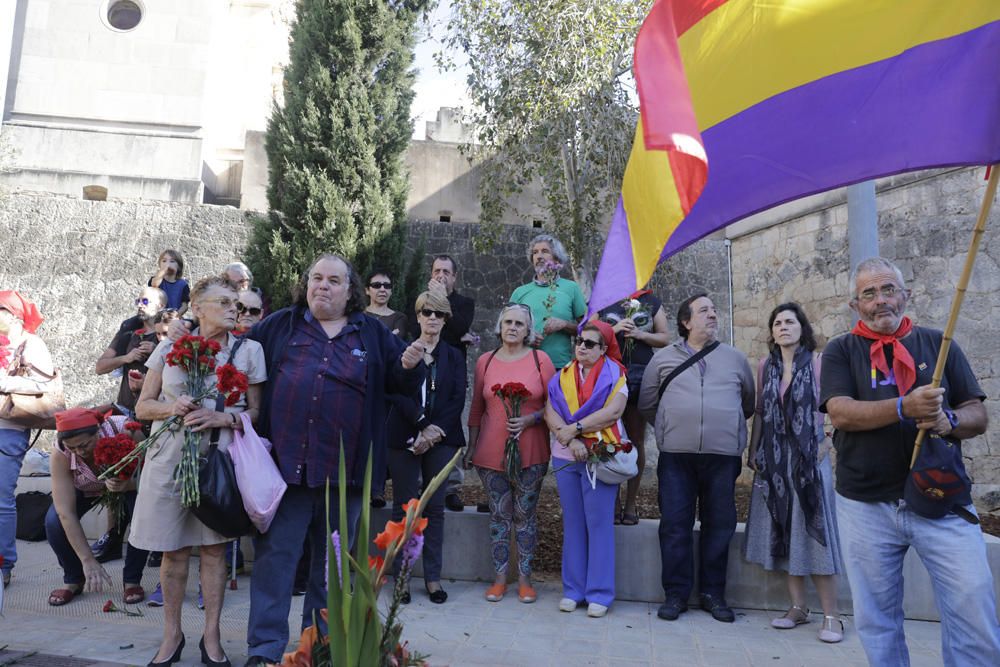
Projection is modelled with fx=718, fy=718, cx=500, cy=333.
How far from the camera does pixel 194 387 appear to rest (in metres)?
3.52

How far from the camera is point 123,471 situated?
4250 millimetres

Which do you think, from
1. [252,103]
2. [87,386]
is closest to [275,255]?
[87,386]

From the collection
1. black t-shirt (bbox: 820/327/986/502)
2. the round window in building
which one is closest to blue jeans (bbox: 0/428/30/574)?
black t-shirt (bbox: 820/327/986/502)

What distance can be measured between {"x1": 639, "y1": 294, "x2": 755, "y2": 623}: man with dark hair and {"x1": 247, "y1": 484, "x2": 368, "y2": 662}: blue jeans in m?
2.25

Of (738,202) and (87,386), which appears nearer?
(738,202)

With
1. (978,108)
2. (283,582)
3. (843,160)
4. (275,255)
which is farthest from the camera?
(275,255)

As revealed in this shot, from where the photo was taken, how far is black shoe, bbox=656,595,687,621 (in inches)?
185

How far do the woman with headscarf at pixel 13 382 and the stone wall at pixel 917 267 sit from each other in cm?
840

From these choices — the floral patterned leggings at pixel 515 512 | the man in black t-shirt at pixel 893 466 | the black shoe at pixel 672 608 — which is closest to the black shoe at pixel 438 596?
the floral patterned leggings at pixel 515 512

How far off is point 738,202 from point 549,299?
288 cm

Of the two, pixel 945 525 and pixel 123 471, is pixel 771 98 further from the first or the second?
pixel 123 471

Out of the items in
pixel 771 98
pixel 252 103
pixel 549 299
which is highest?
pixel 252 103

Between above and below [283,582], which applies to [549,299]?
above

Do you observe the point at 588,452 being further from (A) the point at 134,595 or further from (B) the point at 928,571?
(A) the point at 134,595
